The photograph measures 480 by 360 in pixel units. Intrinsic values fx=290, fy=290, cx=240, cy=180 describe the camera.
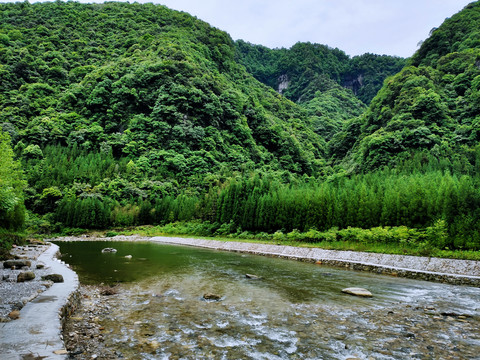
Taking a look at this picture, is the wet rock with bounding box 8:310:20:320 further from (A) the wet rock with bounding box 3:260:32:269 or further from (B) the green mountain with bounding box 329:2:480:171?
(B) the green mountain with bounding box 329:2:480:171

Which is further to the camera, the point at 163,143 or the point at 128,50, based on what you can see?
the point at 128,50

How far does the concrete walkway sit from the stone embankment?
18.1m

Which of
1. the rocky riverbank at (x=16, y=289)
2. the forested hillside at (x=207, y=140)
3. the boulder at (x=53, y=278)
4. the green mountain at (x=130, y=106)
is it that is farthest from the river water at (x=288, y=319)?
the green mountain at (x=130, y=106)

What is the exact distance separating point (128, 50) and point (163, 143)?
53876 mm

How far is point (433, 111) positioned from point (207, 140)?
199ft

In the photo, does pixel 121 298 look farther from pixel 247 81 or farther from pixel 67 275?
pixel 247 81

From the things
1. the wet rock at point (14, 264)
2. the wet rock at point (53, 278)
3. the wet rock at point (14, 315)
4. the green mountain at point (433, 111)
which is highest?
the green mountain at point (433, 111)

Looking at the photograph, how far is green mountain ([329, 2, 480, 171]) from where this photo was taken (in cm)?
5975

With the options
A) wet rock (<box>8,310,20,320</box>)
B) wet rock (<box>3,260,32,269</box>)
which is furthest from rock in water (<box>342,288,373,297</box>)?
wet rock (<box>3,260,32,269</box>)

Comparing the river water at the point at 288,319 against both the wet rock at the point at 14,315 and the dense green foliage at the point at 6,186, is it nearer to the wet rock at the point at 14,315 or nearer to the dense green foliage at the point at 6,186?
the wet rock at the point at 14,315

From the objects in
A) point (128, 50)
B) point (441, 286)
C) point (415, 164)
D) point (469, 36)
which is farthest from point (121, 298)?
point (128, 50)

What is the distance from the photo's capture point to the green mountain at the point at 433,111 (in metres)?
59.8

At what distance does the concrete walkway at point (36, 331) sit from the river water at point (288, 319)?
1.42m

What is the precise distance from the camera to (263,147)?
105188 millimetres
